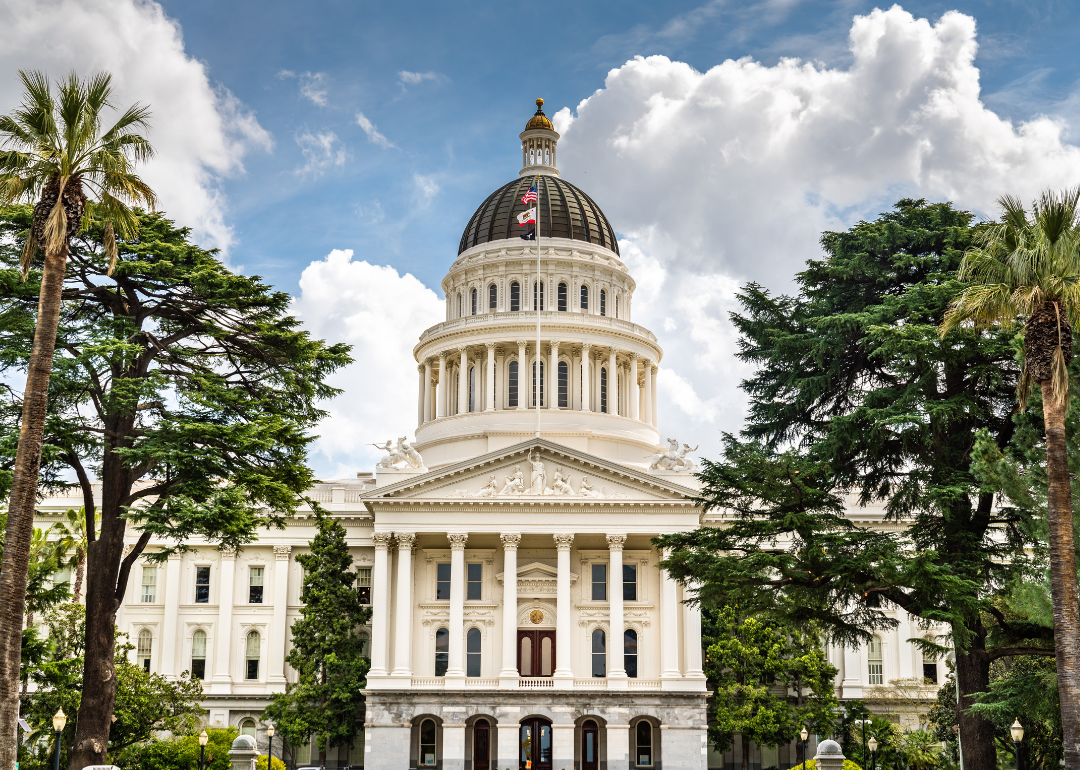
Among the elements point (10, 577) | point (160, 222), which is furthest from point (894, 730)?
point (10, 577)

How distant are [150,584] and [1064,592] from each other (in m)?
56.5

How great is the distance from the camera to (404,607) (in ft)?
190

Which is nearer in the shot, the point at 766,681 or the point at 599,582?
the point at 766,681

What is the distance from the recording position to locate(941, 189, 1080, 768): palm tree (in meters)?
22.3

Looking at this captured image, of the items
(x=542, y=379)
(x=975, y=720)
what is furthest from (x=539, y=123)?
(x=975, y=720)

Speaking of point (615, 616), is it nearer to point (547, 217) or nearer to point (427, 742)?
point (427, 742)

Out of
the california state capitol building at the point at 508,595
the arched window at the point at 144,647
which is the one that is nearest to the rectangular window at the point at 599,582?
the california state capitol building at the point at 508,595

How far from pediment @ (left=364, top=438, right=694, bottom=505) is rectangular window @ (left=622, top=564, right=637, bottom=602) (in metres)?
4.65

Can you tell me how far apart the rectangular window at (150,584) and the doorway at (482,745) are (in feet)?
72.0

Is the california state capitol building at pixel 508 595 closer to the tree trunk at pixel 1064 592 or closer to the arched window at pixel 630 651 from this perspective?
the arched window at pixel 630 651

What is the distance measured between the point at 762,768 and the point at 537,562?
635 inches

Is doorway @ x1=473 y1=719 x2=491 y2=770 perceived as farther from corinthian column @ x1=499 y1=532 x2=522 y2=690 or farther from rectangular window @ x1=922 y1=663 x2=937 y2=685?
rectangular window @ x1=922 y1=663 x2=937 y2=685

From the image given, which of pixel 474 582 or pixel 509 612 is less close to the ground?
pixel 474 582

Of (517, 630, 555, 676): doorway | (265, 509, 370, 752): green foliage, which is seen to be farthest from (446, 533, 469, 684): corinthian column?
(265, 509, 370, 752): green foliage
